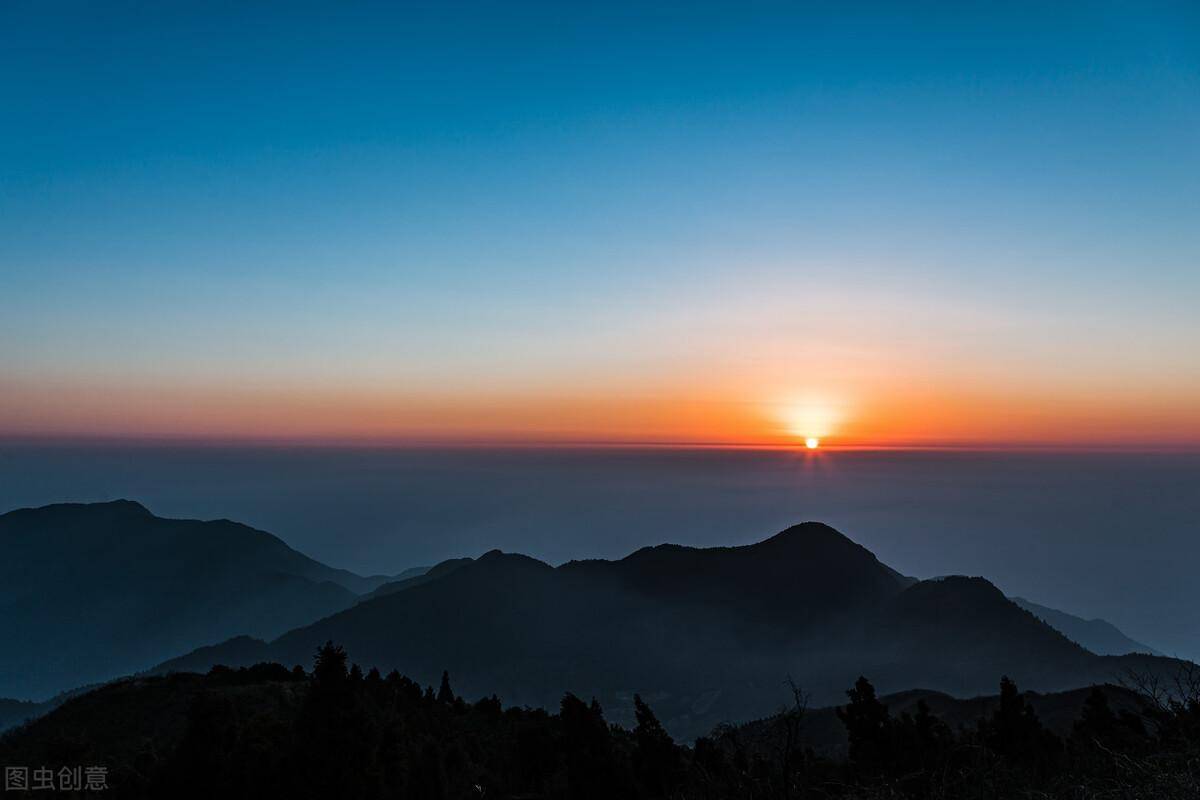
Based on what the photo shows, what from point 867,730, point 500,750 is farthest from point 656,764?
point 867,730

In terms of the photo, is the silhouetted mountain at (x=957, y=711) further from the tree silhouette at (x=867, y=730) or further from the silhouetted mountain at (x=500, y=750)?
the tree silhouette at (x=867, y=730)

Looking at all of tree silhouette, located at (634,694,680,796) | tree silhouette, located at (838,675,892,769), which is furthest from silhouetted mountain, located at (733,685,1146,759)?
tree silhouette, located at (634,694,680,796)

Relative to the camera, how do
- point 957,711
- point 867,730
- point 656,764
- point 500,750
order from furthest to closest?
point 957,711
point 500,750
point 867,730
point 656,764

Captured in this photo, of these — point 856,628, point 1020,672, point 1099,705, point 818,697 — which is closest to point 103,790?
point 1099,705

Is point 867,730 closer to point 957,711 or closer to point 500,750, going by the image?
point 500,750

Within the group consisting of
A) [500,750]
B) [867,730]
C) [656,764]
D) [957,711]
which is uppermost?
[656,764]

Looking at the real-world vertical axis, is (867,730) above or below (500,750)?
above

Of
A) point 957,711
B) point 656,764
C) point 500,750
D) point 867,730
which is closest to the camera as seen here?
point 656,764

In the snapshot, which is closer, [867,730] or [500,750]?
[867,730]

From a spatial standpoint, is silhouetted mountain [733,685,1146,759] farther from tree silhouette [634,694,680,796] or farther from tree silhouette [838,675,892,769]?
tree silhouette [634,694,680,796]

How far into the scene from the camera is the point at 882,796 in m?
14.8

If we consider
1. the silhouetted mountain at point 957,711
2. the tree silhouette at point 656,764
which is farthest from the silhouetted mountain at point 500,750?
the silhouetted mountain at point 957,711

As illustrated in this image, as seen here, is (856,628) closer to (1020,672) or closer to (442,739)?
(1020,672)

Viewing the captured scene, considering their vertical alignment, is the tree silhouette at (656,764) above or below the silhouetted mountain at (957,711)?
above
